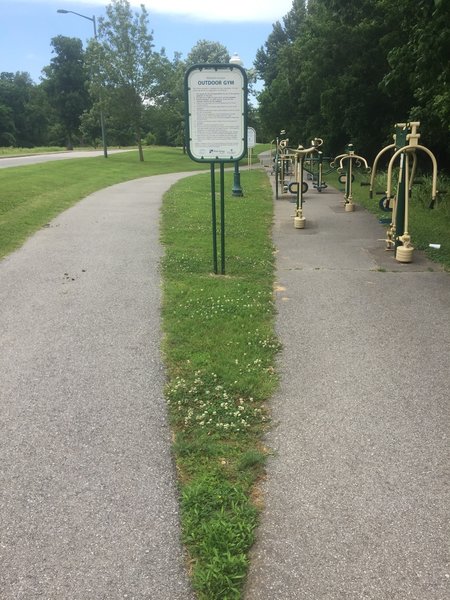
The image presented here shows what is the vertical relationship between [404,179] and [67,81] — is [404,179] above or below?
below

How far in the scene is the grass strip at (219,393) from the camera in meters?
2.50

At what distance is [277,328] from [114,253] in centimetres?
396

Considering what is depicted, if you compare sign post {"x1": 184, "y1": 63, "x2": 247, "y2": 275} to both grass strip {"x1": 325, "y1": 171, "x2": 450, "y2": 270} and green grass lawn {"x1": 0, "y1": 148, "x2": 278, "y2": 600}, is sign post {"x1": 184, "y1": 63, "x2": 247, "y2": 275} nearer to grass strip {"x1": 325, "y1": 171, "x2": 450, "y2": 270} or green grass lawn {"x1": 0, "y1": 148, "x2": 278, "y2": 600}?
green grass lawn {"x1": 0, "y1": 148, "x2": 278, "y2": 600}

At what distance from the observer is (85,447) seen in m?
3.28

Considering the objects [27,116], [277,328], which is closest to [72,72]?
[27,116]

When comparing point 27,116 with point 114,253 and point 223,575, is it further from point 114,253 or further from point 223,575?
point 223,575

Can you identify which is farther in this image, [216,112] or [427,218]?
[427,218]

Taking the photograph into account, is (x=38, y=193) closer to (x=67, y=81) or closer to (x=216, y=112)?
(x=216, y=112)

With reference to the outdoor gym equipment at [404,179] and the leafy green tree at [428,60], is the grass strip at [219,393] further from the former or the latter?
the leafy green tree at [428,60]

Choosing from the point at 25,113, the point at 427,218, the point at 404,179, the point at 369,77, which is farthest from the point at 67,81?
the point at 404,179

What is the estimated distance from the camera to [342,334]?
5141 mm

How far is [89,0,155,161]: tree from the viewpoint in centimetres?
3631

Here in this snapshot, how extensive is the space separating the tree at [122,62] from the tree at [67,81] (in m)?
49.1

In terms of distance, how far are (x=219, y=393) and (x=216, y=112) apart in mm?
3764
